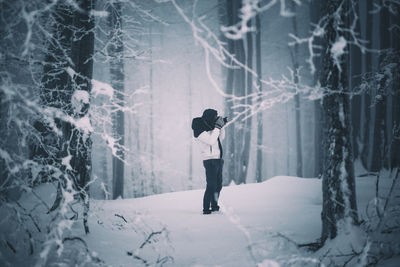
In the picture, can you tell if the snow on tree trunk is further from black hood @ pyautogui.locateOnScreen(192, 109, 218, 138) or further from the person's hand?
black hood @ pyautogui.locateOnScreen(192, 109, 218, 138)

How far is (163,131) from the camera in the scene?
65.1ft

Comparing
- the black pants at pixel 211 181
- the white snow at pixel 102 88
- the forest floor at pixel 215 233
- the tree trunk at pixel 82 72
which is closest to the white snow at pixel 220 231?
the forest floor at pixel 215 233

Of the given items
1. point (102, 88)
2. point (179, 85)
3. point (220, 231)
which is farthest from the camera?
point (179, 85)

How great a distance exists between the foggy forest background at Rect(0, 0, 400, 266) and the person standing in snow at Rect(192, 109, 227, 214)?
0.64m

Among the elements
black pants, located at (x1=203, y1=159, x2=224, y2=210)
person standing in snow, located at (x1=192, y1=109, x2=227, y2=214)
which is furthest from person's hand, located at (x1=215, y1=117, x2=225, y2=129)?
black pants, located at (x1=203, y1=159, x2=224, y2=210)

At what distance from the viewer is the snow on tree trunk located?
9.99 ft

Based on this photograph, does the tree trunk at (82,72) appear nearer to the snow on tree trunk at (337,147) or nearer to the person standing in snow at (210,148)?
the person standing in snow at (210,148)

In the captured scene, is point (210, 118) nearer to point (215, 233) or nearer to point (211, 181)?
point (211, 181)

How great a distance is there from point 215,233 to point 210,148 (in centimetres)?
178

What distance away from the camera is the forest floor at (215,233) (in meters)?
3.11

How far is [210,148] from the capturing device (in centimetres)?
519

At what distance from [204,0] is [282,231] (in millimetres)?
16506

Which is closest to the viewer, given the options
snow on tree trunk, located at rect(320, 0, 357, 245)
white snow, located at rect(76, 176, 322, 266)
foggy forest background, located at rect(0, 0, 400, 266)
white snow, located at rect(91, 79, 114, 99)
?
foggy forest background, located at rect(0, 0, 400, 266)

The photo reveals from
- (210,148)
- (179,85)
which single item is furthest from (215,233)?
(179,85)
